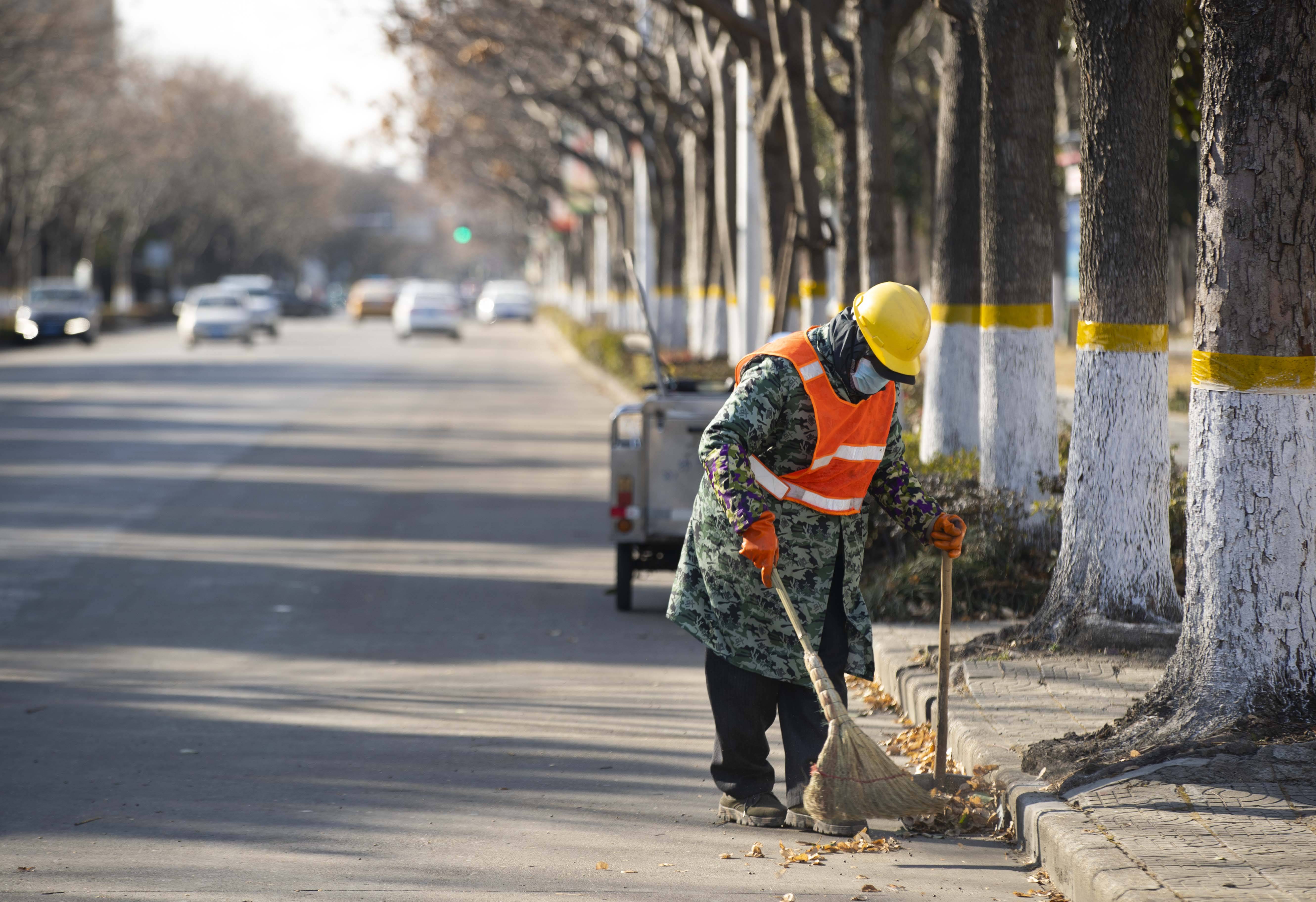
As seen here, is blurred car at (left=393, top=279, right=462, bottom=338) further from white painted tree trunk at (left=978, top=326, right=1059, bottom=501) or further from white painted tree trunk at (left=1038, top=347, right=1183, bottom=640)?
white painted tree trunk at (left=1038, top=347, right=1183, bottom=640)

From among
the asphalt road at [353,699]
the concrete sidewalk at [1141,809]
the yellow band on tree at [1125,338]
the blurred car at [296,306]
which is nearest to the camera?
the concrete sidewalk at [1141,809]

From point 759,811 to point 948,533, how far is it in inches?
43.0

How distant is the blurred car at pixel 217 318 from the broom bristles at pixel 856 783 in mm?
38471

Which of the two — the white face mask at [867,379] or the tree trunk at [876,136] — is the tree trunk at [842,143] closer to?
the tree trunk at [876,136]

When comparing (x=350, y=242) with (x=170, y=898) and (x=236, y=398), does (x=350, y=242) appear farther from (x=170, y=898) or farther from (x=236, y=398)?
(x=170, y=898)

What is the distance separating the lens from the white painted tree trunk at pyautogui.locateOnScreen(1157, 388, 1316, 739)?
526 cm

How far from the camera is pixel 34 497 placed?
45.9 feet

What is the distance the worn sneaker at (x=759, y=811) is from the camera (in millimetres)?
5242

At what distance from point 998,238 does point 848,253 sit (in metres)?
5.26

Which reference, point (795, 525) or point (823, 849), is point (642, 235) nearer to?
point (795, 525)

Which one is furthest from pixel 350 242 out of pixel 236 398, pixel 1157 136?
pixel 1157 136

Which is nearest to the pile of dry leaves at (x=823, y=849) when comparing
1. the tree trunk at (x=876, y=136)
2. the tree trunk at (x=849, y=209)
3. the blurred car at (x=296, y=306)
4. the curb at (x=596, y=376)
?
the curb at (x=596, y=376)

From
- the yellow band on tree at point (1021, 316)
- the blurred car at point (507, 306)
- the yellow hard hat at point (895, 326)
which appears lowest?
the yellow hard hat at point (895, 326)

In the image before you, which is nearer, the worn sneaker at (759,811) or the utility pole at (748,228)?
the worn sneaker at (759,811)
